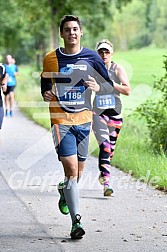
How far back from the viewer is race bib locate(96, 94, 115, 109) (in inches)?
365

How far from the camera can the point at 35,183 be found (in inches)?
396

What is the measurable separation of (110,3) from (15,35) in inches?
1215

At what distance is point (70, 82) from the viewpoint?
22.4 feet

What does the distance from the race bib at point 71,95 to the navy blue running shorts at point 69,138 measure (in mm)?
238

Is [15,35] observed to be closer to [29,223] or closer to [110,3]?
[110,3]

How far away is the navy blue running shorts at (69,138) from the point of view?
267 inches

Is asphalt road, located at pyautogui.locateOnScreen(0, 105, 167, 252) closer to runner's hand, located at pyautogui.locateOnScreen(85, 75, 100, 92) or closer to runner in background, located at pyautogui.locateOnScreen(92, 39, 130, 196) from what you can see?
runner in background, located at pyautogui.locateOnScreen(92, 39, 130, 196)

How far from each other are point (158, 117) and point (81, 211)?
4.51 meters

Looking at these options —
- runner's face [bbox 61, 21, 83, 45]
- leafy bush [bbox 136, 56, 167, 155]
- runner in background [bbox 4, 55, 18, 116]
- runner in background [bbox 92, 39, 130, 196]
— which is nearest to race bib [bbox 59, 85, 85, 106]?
runner's face [bbox 61, 21, 83, 45]

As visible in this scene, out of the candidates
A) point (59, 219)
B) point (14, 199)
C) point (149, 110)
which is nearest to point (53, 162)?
point (149, 110)

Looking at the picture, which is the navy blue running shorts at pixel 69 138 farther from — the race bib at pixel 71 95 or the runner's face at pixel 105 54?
the runner's face at pixel 105 54

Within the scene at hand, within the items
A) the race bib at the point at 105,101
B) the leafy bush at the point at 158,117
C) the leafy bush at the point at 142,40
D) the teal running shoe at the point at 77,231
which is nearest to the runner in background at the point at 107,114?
the race bib at the point at 105,101

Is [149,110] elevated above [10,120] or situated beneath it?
elevated above

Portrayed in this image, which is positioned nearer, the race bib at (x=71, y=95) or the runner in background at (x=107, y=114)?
the race bib at (x=71, y=95)
